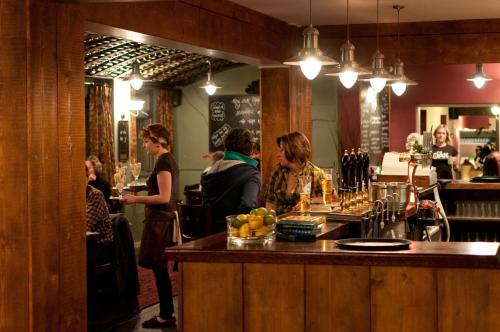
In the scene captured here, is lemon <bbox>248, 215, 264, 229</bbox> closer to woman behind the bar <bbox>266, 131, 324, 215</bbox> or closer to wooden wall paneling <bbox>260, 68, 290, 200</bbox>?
woman behind the bar <bbox>266, 131, 324, 215</bbox>

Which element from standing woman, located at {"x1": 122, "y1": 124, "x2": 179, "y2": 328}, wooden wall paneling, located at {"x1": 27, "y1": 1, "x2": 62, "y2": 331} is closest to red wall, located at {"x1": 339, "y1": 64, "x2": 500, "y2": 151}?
standing woman, located at {"x1": 122, "y1": 124, "x2": 179, "y2": 328}

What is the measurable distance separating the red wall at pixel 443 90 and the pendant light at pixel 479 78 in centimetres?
32

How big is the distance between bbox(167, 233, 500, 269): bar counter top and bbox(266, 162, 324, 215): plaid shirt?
6.43ft

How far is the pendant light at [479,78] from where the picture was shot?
42.1 feet

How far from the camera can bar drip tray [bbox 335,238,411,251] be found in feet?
13.6

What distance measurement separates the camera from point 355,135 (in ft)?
38.7

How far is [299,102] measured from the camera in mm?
9695

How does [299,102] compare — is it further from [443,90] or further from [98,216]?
[443,90]

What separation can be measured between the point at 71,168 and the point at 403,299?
2.11 m

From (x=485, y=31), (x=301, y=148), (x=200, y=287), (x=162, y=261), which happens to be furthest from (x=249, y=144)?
(x=485, y=31)

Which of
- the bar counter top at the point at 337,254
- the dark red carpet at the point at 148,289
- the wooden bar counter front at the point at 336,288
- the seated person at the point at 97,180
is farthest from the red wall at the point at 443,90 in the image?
the wooden bar counter front at the point at 336,288

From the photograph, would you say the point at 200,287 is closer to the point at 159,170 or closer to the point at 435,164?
the point at 159,170

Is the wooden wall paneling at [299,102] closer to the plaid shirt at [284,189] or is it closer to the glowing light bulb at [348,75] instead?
the glowing light bulb at [348,75]

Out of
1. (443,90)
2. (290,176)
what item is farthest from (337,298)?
(443,90)
